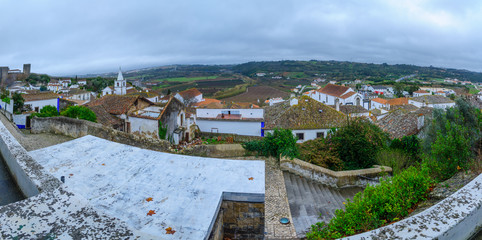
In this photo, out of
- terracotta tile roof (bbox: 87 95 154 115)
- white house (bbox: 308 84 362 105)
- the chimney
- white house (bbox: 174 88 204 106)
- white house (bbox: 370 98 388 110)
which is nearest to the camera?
the chimney

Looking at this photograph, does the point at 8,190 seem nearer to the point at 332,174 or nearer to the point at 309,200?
the point at 309,200

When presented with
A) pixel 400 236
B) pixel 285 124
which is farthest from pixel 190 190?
pixel 285 124

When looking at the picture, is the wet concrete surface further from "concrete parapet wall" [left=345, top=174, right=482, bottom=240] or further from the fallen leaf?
"concrete parapet wall" [left=345, top=174, right=482, bottom=240]

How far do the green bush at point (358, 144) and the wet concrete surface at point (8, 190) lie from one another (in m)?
12.5

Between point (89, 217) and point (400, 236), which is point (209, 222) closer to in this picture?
point (89, 217)

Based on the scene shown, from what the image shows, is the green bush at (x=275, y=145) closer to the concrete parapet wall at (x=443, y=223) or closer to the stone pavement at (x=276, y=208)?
the stone pavement at (x=276, y=208)

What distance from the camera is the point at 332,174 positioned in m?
11.8

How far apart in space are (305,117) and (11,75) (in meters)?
78.7

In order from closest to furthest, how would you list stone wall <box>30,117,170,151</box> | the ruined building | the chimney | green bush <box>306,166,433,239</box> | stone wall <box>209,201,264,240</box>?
green bush <box>306,166,433,239</box> → stone wall <box>209,201,264,240</box> → stone wall <box>30,117,170,151</box> → the chimney → the ruined building

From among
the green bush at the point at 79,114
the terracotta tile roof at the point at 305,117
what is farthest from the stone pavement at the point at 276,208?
the green bush at the point at 79,114

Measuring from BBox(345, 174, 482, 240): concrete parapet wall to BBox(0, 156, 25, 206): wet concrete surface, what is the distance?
12.5 ft

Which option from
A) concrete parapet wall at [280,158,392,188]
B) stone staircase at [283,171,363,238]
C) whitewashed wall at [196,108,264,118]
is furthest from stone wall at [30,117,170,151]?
whitewashed wall at [196,108,264,118]

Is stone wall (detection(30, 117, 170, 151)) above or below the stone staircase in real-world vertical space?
above

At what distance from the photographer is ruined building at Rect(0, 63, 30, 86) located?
6327 cm
